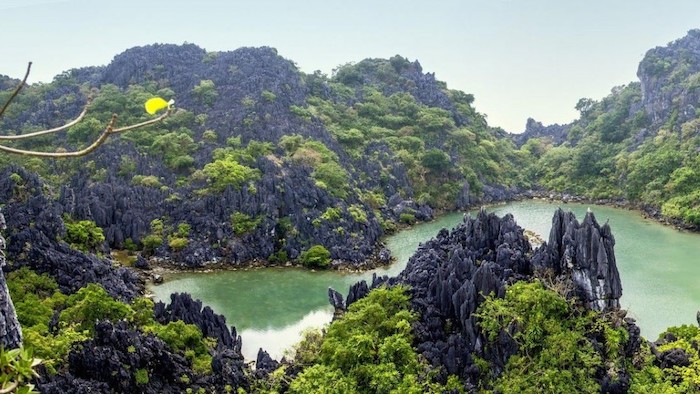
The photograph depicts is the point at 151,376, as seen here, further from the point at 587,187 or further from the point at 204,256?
the point at 587,187

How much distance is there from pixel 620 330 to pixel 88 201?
70.5 feet

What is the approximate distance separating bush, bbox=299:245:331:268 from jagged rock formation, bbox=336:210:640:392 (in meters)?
8.36

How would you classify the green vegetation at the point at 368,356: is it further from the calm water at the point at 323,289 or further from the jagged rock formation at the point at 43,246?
the jagged rock formation at the point at 43,246

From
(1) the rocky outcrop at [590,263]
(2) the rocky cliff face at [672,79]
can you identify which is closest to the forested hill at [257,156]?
(2) the rocky cliff face at [672,79]

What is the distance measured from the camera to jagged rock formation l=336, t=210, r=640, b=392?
36.1 feet

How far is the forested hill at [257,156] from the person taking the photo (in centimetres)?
2403

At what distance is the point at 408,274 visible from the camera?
1465 centimetres

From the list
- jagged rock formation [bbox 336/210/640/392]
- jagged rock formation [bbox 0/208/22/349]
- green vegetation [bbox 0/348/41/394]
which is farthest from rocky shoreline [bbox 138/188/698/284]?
green vegetation [bbox 0/348/41/394]

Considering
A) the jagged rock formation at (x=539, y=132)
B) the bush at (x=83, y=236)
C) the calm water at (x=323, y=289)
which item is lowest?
the calm water at (x=323, y=289)

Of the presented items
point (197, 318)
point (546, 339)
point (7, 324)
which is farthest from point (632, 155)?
point (7, 324)

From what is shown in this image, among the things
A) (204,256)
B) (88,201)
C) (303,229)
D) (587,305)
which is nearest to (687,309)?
(587,305)

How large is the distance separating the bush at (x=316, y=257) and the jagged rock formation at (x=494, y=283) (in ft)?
27.4

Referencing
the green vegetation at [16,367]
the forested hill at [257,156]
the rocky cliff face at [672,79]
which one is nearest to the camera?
the green vegetation at [16,367]

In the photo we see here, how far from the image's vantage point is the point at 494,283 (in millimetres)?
11945
